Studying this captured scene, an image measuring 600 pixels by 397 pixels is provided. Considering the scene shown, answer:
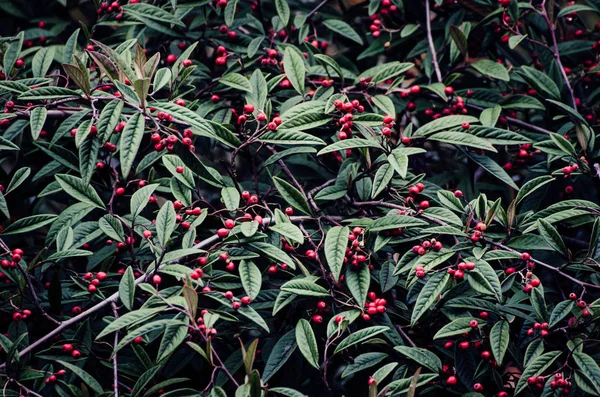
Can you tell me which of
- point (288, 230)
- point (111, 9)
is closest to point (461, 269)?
point (288, 230)

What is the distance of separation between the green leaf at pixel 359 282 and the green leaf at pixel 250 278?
0.73ft

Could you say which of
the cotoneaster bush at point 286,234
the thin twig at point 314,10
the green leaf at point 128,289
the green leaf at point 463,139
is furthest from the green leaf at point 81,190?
the thin twig at point 314,10

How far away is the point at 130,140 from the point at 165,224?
0.22 metres

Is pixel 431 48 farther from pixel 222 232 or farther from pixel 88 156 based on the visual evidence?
pixel 88 156

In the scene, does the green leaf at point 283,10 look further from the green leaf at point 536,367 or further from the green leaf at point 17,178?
the green leaf at point 536,367

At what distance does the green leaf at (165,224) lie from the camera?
58.9 inches

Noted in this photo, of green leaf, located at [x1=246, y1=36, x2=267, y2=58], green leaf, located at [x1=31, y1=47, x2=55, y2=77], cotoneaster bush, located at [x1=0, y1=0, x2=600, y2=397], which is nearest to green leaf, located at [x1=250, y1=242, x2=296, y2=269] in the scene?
cotoneaster bush, located at [x1=0, y1=0, x2=600, y2=397]

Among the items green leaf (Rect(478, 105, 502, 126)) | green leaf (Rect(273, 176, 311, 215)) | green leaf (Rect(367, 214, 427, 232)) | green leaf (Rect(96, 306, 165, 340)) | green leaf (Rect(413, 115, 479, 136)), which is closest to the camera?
green leaf (Rect(96, 306, 165, 340))

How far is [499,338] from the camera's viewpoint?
4.96 ft

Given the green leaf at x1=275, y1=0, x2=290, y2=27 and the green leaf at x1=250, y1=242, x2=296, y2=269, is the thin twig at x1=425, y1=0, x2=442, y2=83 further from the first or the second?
the green leaf at x1=250, y1=242, x2=296, y2=269

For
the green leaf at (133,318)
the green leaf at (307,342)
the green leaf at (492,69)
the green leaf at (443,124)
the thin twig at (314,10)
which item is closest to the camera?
the green leaf at (133,318)

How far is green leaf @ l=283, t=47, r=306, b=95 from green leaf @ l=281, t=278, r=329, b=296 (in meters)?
0.57

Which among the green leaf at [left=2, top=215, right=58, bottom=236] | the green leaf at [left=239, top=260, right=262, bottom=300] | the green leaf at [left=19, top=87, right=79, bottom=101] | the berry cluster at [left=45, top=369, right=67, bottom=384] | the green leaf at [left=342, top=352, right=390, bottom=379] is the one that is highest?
the green leaf at [left=19, top=87, right=79, bottom=101]

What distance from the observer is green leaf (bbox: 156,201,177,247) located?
4.91 feet
